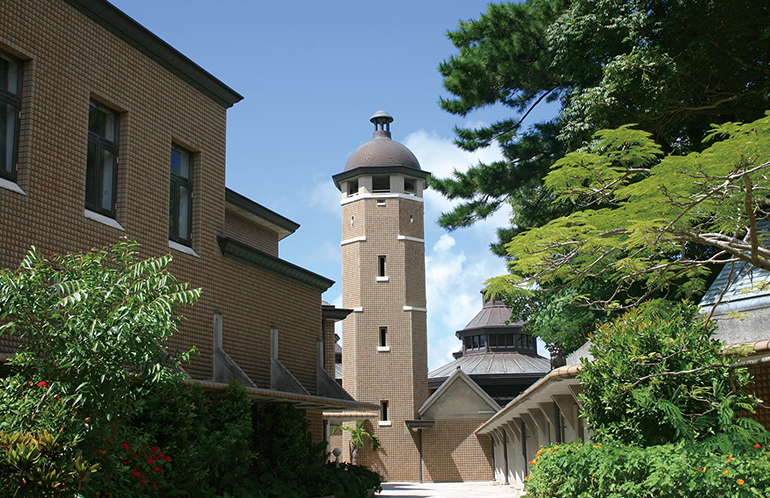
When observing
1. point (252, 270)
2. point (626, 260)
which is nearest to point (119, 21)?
point (252, 270)

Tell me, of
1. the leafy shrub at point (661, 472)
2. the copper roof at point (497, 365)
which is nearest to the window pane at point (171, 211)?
the leafy shrub at point (661, 472)

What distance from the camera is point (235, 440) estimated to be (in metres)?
13.3

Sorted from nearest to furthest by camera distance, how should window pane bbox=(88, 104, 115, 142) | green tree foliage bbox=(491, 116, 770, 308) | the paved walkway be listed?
1. green tree foliage bbox=(491, 116, 770, 308)
2. window pane bbox=(88, 104, 115, 142)
3. the paved walkway

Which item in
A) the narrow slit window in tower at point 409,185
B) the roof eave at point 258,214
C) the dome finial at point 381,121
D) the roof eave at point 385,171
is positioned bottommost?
the roof eave at point 258,214

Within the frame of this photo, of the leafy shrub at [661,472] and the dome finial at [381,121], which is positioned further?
the dome finial at [381,121]

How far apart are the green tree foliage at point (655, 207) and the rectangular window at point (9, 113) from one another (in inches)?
310

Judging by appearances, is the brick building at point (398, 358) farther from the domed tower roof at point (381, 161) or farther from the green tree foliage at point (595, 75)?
the green tree foliage at point (595, 75)

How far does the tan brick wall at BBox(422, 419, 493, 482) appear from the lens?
39438 millimetres

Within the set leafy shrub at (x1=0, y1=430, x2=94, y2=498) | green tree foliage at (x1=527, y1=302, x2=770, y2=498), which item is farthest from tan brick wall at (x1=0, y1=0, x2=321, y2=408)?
green tree foliage at (x1=527, y1=302, x2=770, y2=498)

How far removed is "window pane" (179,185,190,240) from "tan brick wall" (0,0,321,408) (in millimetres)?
204

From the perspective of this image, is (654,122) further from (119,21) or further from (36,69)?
(36,69)

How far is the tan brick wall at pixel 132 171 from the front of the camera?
39.1 feet

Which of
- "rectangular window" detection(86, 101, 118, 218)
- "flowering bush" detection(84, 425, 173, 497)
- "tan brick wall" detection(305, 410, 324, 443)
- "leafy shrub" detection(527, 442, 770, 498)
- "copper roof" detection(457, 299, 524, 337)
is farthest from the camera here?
"copper roof" detection(457, 299, 524, 337)

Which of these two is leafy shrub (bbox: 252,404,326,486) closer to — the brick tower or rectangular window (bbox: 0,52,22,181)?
rectangular window (bbox: 0,52,22,181)
